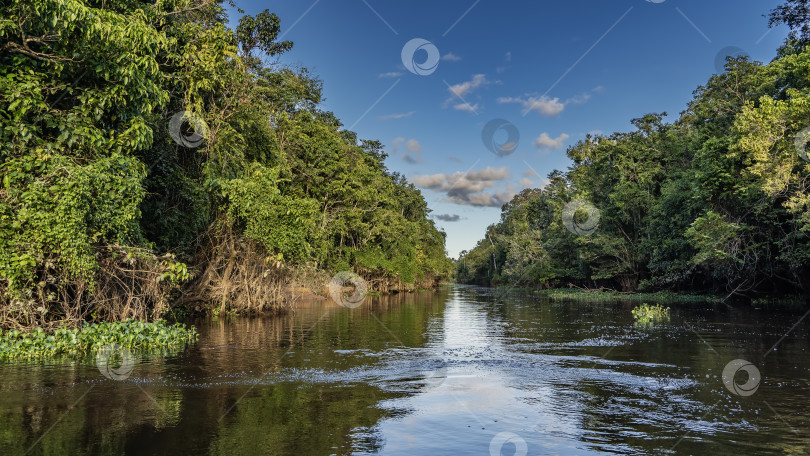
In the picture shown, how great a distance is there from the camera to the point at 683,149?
150 feet

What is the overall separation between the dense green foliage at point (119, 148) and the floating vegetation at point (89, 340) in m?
0.88

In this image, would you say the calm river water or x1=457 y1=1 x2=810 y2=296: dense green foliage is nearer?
the calm river water

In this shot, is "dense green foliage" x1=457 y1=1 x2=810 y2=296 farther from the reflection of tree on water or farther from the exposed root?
the exposed root

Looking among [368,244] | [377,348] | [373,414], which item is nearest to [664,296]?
[368,244]

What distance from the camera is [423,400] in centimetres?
1040

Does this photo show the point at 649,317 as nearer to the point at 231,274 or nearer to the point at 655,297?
the point at 231,274

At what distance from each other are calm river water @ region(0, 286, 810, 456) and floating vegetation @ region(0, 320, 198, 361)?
1212mm

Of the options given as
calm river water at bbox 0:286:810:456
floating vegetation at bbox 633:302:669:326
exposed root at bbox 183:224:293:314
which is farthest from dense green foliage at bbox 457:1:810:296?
exposed root at bbox 183:224:293:314

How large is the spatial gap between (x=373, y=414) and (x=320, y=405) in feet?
3.65

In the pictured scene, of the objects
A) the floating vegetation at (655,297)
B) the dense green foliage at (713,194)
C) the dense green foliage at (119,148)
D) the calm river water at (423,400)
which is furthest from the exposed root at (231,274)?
the floating vegetation at (655,297)

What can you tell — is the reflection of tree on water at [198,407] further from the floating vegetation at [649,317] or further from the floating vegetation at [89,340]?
the floating vegetation at [649,317]

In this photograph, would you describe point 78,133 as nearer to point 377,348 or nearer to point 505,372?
point 377,348

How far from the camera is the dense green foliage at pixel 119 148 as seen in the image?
13.9 m

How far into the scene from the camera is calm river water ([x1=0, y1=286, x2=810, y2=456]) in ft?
24.9
